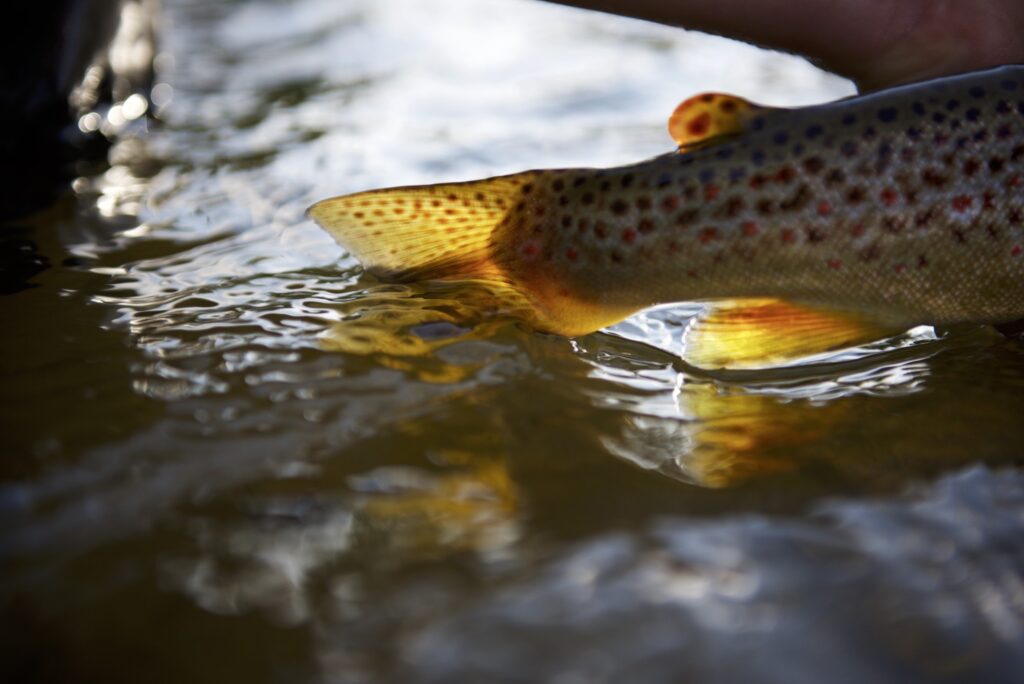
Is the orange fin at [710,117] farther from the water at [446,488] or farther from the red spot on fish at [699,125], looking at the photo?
the water at [446,488]

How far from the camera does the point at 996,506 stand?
1.86 m

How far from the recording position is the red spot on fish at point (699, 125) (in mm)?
2329

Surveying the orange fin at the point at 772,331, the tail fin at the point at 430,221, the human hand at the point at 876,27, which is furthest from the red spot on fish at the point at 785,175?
the human hand at the point at 876,27

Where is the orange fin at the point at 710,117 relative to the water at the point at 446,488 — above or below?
above

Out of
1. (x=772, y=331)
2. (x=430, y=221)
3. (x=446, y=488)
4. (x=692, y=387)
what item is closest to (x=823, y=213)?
(x=772, y=331)

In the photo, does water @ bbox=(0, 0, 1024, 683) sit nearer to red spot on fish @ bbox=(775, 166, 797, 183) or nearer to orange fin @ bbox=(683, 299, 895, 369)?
orange fin @ bbox=(683, 299, 895, 369)

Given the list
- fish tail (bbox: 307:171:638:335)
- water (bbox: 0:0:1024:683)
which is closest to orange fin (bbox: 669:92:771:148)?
fish tail (bbox: 307:171:638:335)

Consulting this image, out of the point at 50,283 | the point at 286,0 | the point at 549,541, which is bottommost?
the point at 549,541

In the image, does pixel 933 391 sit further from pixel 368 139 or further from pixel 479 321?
pixel 368 139

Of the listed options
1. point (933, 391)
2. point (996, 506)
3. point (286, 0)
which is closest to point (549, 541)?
point (996, 506)

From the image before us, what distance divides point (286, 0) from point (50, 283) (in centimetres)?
511

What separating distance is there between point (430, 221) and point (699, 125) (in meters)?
0.70

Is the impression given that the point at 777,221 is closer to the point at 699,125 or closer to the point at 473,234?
the point at 699,125

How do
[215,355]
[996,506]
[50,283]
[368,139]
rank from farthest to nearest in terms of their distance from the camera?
[368,139]
[50,283]
[215,355]
[996,506]
